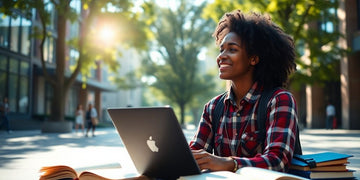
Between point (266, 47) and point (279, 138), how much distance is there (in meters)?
0.64

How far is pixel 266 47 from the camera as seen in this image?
2680 mm

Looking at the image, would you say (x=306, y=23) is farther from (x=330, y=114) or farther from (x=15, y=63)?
(x=15, y=63)

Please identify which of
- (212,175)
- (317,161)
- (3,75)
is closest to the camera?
(212,175)

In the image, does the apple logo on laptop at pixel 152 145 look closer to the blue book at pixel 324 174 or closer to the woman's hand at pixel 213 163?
the woman's hand at pixel 213 163

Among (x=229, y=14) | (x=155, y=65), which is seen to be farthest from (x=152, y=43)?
(x=229, y=14)

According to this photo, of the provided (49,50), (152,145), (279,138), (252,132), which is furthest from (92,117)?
(279,138)

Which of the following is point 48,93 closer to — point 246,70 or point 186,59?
point 186,59

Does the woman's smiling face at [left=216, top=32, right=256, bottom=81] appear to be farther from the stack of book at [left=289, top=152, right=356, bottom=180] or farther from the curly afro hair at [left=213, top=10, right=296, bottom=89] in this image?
the stack of book at [left=289, top=152, right=356, bottom=180]

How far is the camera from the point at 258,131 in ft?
8.46

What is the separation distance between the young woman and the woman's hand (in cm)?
27

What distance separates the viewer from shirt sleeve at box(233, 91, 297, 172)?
2.30 m

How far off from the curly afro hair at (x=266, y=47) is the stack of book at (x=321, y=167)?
571 mm

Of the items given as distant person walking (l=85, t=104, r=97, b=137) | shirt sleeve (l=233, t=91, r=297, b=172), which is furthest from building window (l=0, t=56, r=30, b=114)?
shirt sleeve (l=233, t=91, r=297, b=172)

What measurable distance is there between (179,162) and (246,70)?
894 mm
